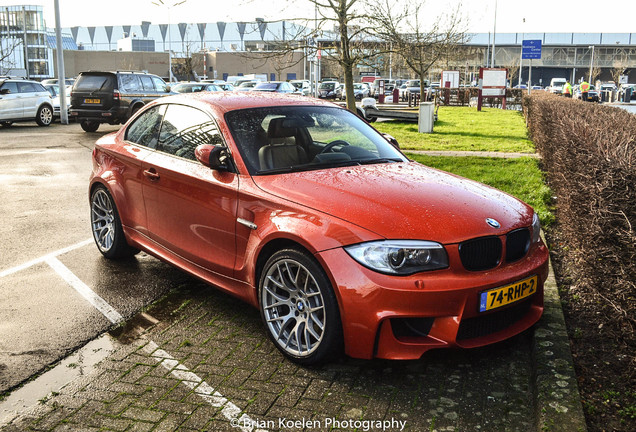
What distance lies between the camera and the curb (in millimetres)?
3188

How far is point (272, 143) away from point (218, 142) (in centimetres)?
40

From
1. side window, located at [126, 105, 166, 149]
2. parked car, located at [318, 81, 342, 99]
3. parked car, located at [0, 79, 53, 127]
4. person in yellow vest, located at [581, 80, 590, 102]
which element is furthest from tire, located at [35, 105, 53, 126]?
person in yellow vest, located at [581, 80, 590, 102]

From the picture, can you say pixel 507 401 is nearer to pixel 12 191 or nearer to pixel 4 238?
pixel 4 238

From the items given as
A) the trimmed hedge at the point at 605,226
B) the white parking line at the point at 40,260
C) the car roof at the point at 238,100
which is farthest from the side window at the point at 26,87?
the trimmed hedge at the point at 605,226

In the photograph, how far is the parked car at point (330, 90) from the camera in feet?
160

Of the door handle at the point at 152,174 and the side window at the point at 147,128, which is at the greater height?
the side window at the point at 147,128

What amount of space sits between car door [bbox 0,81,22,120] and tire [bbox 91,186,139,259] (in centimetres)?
1839

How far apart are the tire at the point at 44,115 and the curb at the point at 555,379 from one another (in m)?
22.8

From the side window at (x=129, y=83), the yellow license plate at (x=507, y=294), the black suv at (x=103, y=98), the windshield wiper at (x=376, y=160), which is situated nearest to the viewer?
the yellow license plate at (x=507, y=294)

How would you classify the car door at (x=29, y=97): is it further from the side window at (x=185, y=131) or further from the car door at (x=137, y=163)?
the side window at (x=185, y=131)

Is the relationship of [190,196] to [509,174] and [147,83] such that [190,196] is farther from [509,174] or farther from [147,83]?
[147,83]

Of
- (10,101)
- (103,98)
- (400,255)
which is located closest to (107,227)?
(400,255)

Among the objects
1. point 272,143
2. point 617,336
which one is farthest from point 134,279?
point 617,336

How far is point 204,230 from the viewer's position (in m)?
4.57
